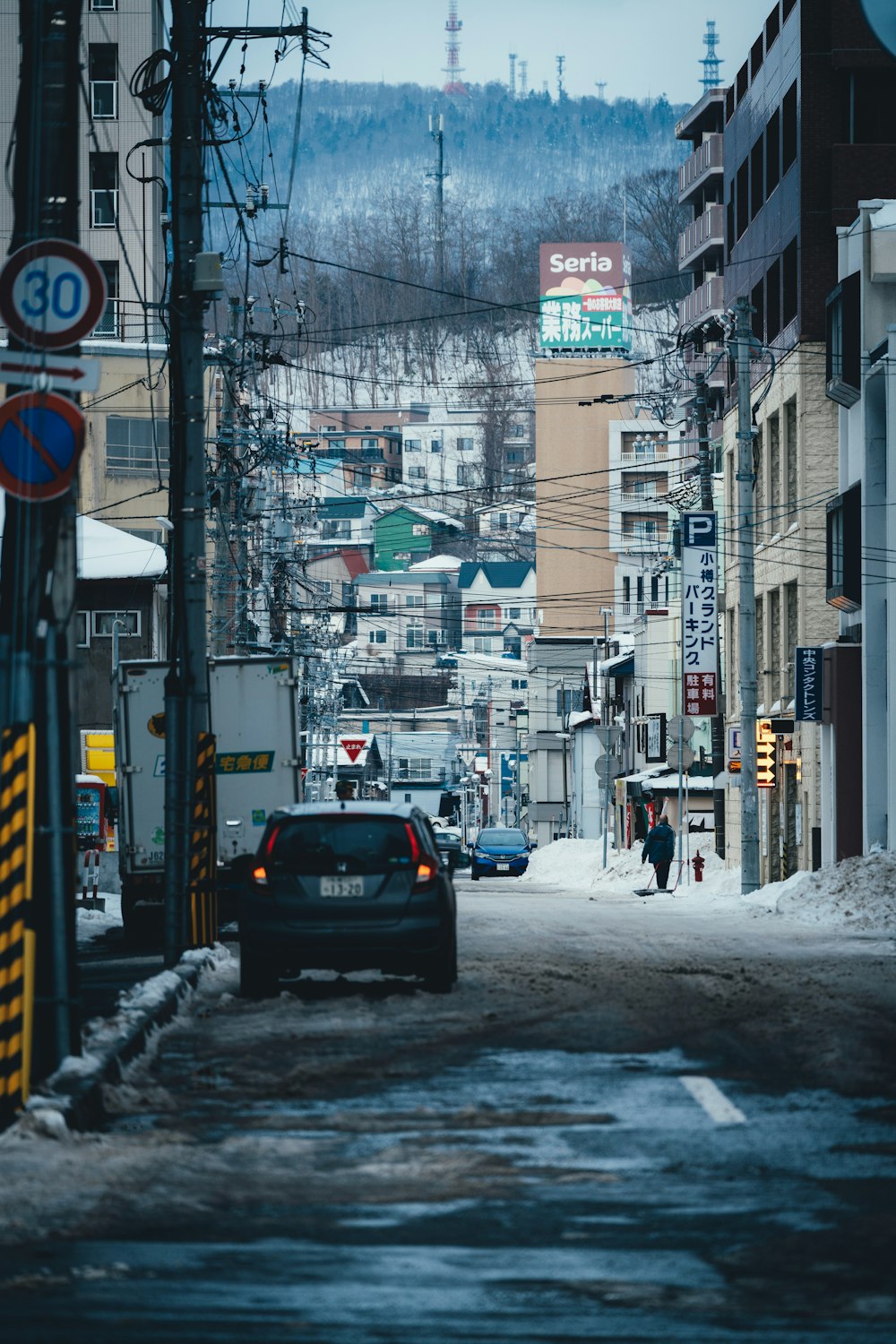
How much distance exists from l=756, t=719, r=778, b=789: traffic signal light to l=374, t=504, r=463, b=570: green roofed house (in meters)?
120

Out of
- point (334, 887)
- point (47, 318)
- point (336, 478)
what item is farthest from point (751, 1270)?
point (336, 478)

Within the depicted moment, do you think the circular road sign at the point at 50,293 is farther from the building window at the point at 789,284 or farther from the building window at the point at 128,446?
the building window at the point at 128,446

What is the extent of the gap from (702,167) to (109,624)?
1284 inches

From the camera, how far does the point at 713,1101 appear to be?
10.9m

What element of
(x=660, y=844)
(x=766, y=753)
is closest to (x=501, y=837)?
(x=766, y=753)

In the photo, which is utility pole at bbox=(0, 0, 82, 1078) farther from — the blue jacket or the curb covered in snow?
the blue jacket

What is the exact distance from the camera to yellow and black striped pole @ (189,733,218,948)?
68.6 ft

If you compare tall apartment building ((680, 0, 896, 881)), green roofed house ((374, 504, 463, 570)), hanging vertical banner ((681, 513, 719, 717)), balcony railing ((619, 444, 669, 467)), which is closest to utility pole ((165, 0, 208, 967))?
tall apartment building ((680, 0, 896, 881))

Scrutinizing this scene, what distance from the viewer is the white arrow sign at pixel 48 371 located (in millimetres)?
10570

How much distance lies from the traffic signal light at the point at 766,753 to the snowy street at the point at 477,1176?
32.1 metres

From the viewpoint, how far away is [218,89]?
27969 millimetres

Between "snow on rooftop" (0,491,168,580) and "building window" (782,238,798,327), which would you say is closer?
"building window" (782,238,798,327)

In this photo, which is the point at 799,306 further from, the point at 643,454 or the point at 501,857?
the point at 643,454

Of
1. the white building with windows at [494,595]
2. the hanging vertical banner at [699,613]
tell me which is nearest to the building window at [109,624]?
the hanging vertical banner at [699,613]
